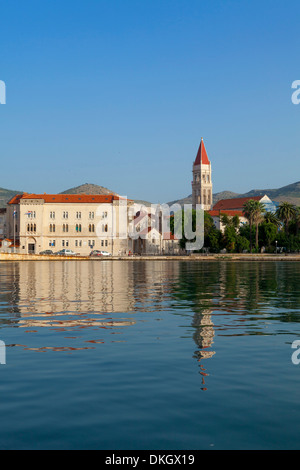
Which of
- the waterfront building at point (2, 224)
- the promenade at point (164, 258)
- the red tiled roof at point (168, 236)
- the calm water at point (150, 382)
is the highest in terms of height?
the waterfront building at point (2, 224)

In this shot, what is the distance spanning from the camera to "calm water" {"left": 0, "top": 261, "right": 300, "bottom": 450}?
7.30m

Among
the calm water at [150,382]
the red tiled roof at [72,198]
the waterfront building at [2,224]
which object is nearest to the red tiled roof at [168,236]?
the red tiled roof at [72,198]

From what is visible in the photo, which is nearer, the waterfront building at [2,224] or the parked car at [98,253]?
the parked car at [98,253]

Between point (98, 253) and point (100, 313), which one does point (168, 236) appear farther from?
point (100, 313)

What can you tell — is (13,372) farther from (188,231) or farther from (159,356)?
(188,231)

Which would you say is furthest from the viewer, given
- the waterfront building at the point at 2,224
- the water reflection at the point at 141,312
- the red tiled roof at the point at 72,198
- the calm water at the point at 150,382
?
the waterfront building at the point at 2,224

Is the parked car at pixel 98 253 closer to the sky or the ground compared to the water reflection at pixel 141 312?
closer to the sky

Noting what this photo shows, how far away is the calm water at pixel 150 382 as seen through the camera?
7.30 m

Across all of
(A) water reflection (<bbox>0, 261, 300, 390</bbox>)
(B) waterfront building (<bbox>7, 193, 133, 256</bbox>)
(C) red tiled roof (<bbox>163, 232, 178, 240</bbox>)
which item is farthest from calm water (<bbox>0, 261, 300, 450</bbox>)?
(C) red tiled roof (<bbox>163, 232, 178, 240</bbox>)

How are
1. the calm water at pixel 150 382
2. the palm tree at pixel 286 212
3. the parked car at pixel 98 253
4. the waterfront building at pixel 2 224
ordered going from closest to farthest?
the calm water at pixel 150 382 < the parked car at pixel 98 253 < the palm tree at pixel 286 212 < the waterfront building at pixel 2 224

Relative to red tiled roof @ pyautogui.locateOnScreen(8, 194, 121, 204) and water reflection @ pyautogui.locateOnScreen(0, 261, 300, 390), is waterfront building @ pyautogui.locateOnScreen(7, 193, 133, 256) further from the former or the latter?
water reflection @ pyautogui.locateOnScreen(0, 261, 300, 390)

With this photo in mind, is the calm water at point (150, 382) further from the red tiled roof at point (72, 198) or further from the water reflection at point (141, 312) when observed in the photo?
the red tiled roof at point (72, 198)
